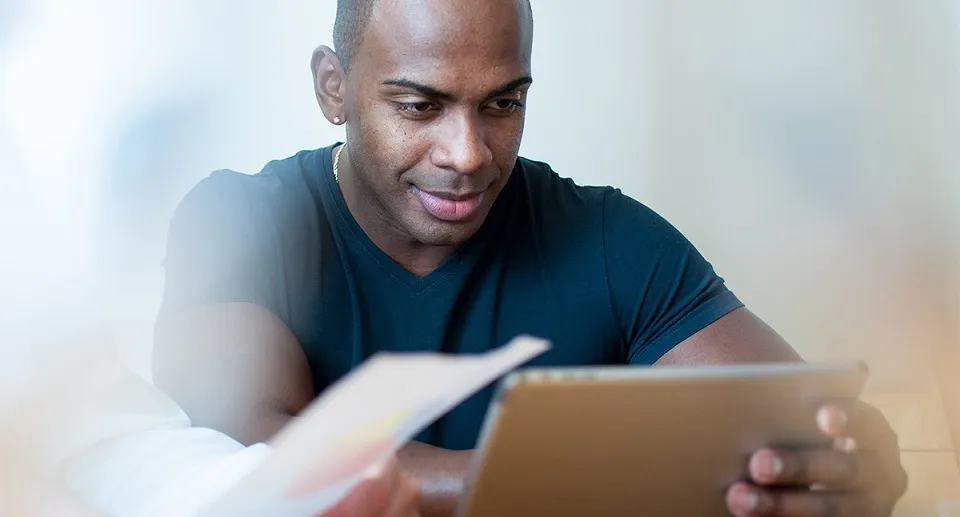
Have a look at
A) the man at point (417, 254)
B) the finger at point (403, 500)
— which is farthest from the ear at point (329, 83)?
the finger at point (403, 500)

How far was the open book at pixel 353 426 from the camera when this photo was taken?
1.56 feet

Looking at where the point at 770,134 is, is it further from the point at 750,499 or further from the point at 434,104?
the point at 750,499

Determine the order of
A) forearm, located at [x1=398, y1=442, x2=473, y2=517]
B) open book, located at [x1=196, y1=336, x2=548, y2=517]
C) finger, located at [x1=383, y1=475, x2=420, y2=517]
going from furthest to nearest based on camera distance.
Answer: forearm, located at [x1=398, y1=442, x2=473, y2=517] → finger, located at [x1=383, y1=475, x2=420, y2=517] → open book, located at [x1=196, y1=336, x2=548, y2=517]

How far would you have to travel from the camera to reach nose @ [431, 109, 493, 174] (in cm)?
110

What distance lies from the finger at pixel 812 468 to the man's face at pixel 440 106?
54 centimetres

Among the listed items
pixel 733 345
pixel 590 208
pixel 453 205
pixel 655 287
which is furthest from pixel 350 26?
pixel 733 345

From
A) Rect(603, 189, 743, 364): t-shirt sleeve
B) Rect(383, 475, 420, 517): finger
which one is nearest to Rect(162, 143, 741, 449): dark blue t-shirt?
Rect(603, 189, 743, 364): t-shirt sleeve

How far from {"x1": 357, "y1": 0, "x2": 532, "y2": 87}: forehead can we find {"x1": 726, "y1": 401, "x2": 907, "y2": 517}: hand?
0.56 meters

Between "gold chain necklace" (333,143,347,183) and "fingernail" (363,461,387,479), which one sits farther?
"gold chain necklace" (333,143,347,183)

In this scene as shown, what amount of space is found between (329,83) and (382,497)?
78cm

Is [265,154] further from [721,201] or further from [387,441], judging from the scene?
[387,441]

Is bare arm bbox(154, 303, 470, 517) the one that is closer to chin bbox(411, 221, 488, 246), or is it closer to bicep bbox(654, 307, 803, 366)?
chin bbox(411, 221, 488, 246)

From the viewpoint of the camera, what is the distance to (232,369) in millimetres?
1040

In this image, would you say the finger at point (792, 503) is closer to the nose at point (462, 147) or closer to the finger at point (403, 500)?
the finger at point (403, 500)
